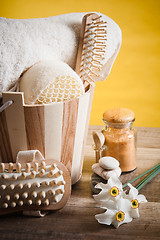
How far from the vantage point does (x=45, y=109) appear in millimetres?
658

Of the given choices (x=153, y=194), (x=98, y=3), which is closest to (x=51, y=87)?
(x=153, y=194)

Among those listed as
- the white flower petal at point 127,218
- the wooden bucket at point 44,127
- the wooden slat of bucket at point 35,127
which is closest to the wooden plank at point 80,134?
the wooden bucket at point 44,127

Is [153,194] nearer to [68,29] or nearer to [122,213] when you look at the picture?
[122,213]

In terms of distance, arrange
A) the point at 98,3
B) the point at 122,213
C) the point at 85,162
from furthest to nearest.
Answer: the point at 98,3 < the point at 85,162 < the point at 122,213

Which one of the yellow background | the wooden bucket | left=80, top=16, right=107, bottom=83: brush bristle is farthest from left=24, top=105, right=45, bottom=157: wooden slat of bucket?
the yellow background

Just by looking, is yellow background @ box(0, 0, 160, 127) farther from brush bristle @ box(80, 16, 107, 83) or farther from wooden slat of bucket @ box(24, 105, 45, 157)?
wooden slat of bucket @ box(24, 105, 45, 157)

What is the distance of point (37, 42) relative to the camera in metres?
0.72

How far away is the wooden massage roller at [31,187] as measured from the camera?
2.14ft

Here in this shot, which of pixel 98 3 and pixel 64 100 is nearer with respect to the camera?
pixel 64 100

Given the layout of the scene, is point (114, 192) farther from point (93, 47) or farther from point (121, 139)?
point (93, 47)

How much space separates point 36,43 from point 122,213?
454 millimetres

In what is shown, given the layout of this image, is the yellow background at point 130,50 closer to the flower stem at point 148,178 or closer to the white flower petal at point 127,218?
the flower stem at point 148,178

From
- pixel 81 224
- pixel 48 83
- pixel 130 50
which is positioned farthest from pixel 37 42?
pixel 130 50

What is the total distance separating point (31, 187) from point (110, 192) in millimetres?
182
